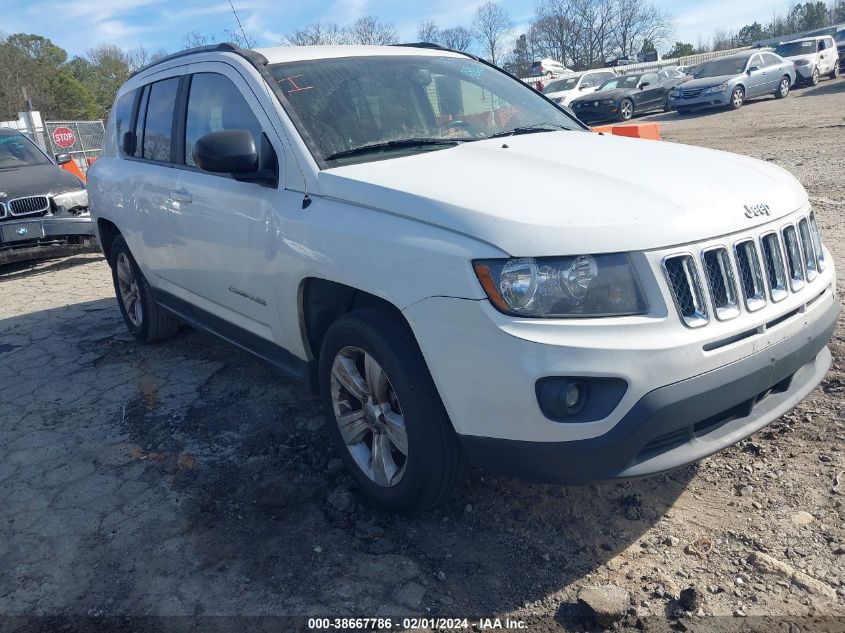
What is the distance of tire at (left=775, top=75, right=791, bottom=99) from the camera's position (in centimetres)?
2399

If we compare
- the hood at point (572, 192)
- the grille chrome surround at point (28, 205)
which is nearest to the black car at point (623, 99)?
the grille chrome surround at point (28, 205)

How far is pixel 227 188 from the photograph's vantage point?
363cm

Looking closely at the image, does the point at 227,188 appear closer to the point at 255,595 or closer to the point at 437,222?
the point at 437,222

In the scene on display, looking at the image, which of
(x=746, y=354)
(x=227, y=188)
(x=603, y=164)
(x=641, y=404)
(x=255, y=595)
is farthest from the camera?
(x=227, y=188)

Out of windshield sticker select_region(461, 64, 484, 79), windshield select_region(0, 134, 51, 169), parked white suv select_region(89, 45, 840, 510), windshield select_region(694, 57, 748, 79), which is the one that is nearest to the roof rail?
parked white suv select_region(89, 45, 840, 510)

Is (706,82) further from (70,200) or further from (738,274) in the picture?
(738,274)

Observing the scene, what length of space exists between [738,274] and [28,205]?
8640mm

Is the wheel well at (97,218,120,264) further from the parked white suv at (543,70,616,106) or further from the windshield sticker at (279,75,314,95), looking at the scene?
the parked white suv at (543,70,616,106)

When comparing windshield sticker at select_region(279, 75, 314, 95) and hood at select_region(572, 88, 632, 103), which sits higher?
hood at select_region(572, 88, 632, 103)

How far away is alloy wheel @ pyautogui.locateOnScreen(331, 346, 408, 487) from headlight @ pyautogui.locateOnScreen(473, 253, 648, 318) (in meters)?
0.65

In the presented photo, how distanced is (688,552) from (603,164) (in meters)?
1.55

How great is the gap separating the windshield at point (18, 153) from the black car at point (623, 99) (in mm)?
16531

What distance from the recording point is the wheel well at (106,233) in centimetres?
554

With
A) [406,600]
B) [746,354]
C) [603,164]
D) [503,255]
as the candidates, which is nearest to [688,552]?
[746,354]
